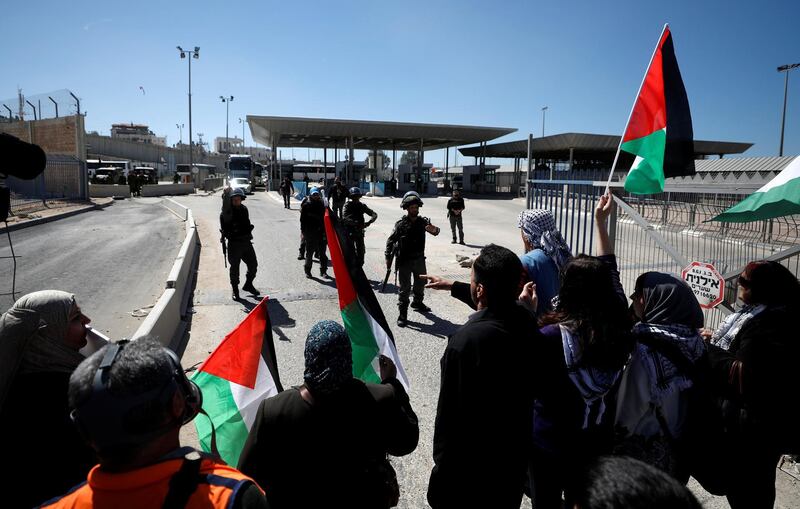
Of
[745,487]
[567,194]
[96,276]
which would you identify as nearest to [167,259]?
[96,276]

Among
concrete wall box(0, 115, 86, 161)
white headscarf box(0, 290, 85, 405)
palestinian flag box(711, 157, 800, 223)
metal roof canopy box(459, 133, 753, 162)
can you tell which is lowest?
white headscarf box(0, 290, 85, 405)

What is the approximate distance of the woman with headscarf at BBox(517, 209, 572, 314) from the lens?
3.43 m

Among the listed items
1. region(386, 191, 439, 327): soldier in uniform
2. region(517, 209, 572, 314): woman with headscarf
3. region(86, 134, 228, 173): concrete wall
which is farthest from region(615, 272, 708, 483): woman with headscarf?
region(86, 134, 228, 173): concrete wall

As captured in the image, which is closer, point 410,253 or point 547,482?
point 547,482

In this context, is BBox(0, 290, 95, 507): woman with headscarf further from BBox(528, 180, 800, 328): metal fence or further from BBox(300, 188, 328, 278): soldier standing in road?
BBox(300, 188, 328, 278): soldier standing in road

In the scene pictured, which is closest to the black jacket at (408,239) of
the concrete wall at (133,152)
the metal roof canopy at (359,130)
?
the metal roof canopy at (359,130)

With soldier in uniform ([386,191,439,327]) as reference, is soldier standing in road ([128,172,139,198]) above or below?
above

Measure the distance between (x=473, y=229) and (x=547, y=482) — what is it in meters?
17.9

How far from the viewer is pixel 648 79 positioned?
13.4 ft

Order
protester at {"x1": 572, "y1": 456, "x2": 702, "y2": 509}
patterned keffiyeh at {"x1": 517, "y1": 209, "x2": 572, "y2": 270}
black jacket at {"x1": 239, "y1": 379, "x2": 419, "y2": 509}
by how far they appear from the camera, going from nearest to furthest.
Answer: protester at {"x1": 572, "y1": 456, "x2": 702, "y2": 509} < black jacket at {"x1": 239, "y1": 379, "x2": 419, "y2": 509} < patterned keffiyeh at {"x1": 517, "y1": 209, "x2": 572, "y2": 270}

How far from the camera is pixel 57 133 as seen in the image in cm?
3300

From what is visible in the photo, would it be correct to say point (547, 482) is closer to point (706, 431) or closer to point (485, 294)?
point (706, 431)

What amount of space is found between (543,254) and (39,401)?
2.95m

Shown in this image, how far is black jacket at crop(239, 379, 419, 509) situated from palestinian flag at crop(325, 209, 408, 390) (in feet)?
3.65
